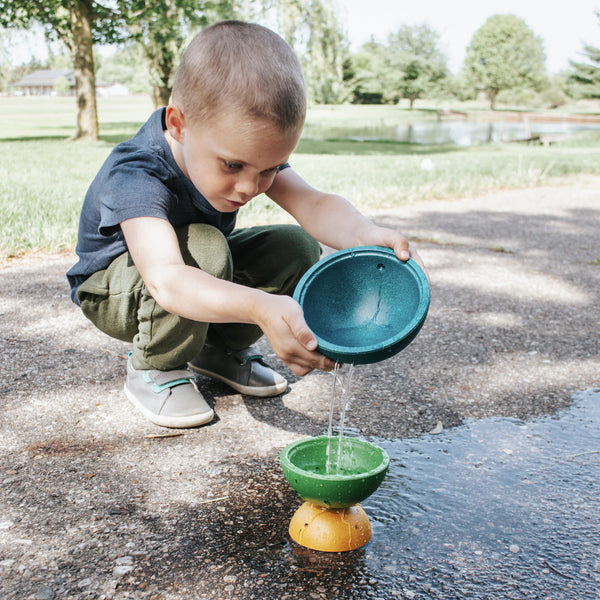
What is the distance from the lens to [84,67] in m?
13.7

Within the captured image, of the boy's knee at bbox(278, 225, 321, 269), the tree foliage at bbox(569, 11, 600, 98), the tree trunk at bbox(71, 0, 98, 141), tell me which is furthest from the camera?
the tree foliage at bbox(569, 11, 600, 98)

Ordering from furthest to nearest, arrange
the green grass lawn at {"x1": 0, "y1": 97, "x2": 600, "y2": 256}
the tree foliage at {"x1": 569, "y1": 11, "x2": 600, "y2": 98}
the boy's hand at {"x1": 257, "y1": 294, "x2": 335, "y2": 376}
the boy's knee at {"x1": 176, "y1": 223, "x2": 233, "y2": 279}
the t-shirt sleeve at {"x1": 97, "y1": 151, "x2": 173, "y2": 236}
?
1. the tree foliage at {"x1": 569, "y1": 11, "x2": 600, "y2": 98}
2. the green grass lawn at {"x1": 0, "y1": 97, "x2": 600, "y2": 256}
3. the boy's knee at {"x1": 176, "y1": 223, "x2": 233, "y2": 279}
4. the t-shirt sleeve at {"x1": 97, "y1": 151, "x2": 173, "y2": 236}
5. the boy's hand at {"x1": 257, "y1": 294, "x2": 335, "y2": 376}

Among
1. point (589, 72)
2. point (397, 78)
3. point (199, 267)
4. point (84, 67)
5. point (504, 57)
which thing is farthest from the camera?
point (504, 57)

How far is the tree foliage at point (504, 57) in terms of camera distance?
65625 mm

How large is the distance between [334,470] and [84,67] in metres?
14.0

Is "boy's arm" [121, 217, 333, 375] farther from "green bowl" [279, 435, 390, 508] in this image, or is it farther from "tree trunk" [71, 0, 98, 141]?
"tree trunk" [71, 0, 98, 141]

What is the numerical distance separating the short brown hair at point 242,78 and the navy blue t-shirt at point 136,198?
0.76 feet

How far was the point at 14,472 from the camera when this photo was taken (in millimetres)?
1764

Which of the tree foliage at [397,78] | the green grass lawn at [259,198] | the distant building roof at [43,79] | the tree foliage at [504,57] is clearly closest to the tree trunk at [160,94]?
the green grass lawn at [259,198]

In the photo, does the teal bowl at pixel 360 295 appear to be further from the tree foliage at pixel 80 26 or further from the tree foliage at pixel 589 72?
the tree foliage at pixel 589 72

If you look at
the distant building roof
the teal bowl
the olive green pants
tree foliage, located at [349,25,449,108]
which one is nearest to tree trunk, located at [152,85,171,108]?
the olive green pants

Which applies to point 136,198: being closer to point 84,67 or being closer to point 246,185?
point 246,185

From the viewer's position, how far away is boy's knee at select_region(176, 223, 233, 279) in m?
1.93

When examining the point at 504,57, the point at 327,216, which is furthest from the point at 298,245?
the point at 504,57
